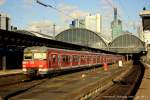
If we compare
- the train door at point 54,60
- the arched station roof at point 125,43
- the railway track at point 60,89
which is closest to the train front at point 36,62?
the train door at point 54,60

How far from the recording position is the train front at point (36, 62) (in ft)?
108

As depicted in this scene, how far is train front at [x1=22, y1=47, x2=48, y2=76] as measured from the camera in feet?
108

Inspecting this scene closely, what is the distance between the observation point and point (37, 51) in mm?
33875

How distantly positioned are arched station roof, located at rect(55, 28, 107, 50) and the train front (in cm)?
11546

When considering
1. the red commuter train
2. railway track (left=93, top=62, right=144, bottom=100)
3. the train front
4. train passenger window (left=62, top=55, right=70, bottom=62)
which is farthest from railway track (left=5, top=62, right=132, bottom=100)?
train passenger window (left=62, top=55, right=70, bottom=62)

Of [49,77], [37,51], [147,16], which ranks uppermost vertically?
A: [147,16]

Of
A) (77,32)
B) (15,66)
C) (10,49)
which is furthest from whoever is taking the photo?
(77,32)

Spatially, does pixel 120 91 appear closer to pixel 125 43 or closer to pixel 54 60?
pixel 54 60

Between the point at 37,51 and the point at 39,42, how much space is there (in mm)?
23761

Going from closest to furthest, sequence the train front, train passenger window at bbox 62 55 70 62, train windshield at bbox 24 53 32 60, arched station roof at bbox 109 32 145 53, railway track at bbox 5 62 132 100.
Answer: railway track at bbox 5 62 132 100, the train front, train windshield at bbox 24 53 32 60, train passenger window at bbox 62 55 70 62, arched station roof at bbox 109 32 145 53

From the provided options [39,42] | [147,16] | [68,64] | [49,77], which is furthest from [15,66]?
[147,16]

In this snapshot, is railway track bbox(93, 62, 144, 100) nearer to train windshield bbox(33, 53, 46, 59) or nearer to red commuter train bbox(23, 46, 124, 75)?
red commuter train bbox(23, 46, 124, 75)

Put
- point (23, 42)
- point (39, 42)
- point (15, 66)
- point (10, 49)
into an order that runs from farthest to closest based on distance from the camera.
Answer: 1. point (15, 66)
2. point (10, 49)
3. point (39, 42)
4. point (23, 42)

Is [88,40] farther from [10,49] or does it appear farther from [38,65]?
[38,65]
